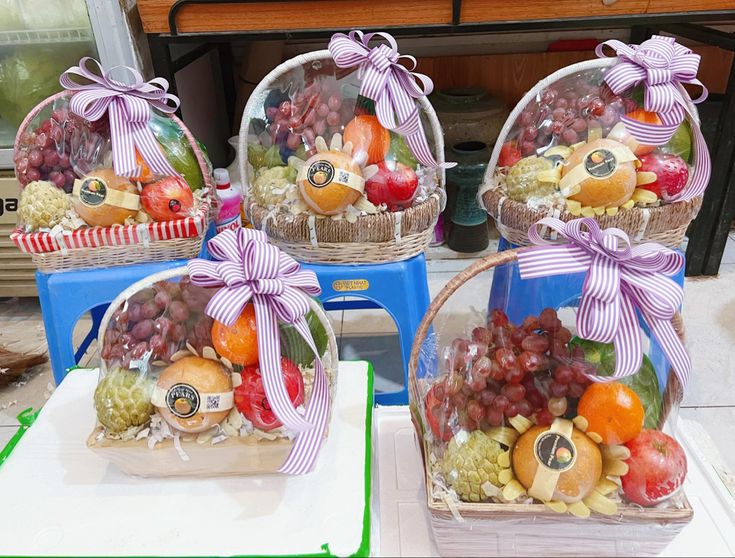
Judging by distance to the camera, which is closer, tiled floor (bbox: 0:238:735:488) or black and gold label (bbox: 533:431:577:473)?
black and gold label (bbox: 533:431:577:473)

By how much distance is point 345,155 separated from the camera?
4.29ft

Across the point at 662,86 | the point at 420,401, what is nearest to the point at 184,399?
the point at 420,401

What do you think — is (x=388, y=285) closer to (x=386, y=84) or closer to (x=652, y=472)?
(x=386, y=84)

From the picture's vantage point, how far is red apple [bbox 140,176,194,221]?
140cm

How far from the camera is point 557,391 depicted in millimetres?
822

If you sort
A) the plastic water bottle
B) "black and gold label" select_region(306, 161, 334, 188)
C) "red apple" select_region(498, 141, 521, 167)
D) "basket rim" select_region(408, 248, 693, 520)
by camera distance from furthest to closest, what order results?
the plastic water bottle
"red apple" select_region(498, 141, 521, 167)
"black and gold label" select_region(306, 161, 334, 188)
"basket rim" select_region(408, 248, 693, 520)

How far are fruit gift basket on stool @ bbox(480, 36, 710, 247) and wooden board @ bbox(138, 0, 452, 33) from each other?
0.48m

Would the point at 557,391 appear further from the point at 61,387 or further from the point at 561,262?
the point at 61,387

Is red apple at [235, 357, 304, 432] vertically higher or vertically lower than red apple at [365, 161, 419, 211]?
lower

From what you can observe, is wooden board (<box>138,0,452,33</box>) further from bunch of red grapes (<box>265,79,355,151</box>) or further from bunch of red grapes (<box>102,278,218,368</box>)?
bunch of red grapes (<box>102,278,218,368</box>)

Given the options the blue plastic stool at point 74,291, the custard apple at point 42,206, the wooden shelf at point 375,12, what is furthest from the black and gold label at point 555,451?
the wooden shelf at point 375,12

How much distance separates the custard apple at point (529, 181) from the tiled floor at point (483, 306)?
23 cm

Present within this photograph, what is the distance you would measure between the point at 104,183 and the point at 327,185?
54 cm

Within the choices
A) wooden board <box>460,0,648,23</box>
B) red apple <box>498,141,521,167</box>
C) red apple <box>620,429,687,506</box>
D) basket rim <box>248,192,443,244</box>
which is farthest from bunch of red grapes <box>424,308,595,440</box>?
wooden board <box>460,0,648,23</box>
